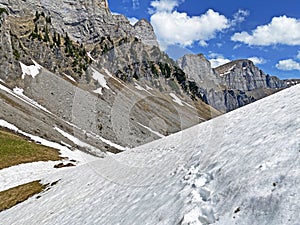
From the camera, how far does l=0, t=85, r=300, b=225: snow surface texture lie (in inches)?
340

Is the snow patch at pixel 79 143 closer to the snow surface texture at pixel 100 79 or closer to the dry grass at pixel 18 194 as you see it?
the dry grass at pixel 18 194

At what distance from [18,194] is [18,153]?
15.9 metres

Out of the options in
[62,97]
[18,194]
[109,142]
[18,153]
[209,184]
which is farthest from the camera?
[62,97]

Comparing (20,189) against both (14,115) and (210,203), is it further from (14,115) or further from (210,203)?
(14,115)

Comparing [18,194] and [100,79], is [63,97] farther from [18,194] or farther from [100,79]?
[18,194]

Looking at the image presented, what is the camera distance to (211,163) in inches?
504

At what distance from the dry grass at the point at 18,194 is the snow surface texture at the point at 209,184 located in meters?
3.69

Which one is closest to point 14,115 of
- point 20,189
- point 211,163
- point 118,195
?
point 20,189

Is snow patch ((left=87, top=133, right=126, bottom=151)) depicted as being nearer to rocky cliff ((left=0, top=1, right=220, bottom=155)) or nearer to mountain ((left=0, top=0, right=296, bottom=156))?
rocky cliff ((left=0, top=1, right=220, bottom=155))

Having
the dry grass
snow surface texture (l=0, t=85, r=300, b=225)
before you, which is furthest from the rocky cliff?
snow surface texture (l=0, t=85, r=300, b=225)

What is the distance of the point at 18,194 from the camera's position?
2728 cm

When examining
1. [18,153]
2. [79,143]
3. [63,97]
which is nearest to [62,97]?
[63,97]

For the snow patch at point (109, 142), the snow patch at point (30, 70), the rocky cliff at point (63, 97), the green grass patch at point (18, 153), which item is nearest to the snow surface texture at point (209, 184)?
the green grass patch at point (18, 153)

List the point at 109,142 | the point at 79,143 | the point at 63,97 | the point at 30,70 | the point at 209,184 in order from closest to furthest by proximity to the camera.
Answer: the point at 209,184, the point at 79,143, the point at 109,142, the point at 63,97, the point at 30,70
